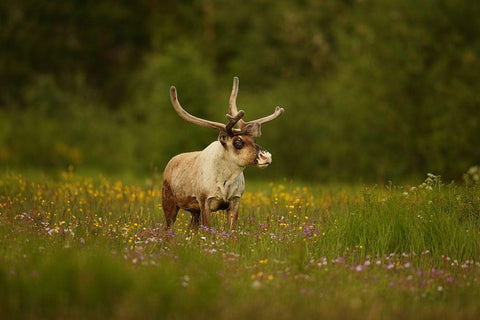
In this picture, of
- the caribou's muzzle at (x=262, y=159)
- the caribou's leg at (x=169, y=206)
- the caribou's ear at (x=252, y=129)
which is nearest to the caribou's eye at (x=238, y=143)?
the caribou's ear at (x=252, y=129)

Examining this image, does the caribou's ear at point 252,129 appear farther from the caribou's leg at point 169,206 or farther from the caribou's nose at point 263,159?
the caribou's leg at point 169,206

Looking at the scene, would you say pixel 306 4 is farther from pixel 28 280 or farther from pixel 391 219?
pixel 28 280

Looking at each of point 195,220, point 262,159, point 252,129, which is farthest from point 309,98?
point 262,159

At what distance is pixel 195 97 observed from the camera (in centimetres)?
2220

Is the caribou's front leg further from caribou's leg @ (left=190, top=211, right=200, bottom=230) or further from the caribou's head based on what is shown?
caribou's leg @ (left=190, top=211, right=200, bottom=230)

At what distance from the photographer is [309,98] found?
1076 inches

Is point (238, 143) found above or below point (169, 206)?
above

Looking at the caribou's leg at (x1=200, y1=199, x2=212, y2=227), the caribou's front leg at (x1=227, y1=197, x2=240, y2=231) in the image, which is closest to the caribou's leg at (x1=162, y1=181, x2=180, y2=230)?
the caribou's leg at (x1=200, y1=199, x2=212, y2=227)

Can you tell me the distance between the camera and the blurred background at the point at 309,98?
21891 mm

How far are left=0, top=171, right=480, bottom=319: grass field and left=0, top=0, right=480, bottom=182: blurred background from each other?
5.98 metres

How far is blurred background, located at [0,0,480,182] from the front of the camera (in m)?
21.9

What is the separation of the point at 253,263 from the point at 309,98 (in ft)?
66.6

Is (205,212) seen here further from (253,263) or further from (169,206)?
(253,263)

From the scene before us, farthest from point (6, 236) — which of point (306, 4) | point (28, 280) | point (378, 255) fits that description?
point (306, 4)
